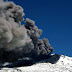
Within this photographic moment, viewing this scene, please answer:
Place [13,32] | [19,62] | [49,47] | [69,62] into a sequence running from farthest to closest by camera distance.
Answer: [49,47], [69,62], [19,62], [13,32]

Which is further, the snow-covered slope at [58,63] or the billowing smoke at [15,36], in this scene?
the snow-covered slope at [58,63]

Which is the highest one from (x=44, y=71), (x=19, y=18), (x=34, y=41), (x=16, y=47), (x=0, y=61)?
(x=19, y=18)

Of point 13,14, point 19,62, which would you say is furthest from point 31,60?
point 13,14

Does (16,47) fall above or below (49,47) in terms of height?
below

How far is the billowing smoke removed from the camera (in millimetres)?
39031

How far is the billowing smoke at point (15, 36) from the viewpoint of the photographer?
128 ft

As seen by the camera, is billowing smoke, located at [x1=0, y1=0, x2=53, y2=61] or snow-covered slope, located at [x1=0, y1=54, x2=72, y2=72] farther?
snow-covered slope, located at [x1=0, y1=54, x2=72, y2=72]

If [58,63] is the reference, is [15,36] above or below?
above

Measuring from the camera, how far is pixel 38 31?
2238 inches

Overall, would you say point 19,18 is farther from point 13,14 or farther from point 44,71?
point 44,71

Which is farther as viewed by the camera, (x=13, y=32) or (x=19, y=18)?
(x=19, y=18)

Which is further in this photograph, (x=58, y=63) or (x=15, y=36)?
(x=58, y=63)

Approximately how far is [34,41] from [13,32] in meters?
13.2

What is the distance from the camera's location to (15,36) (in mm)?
43750
